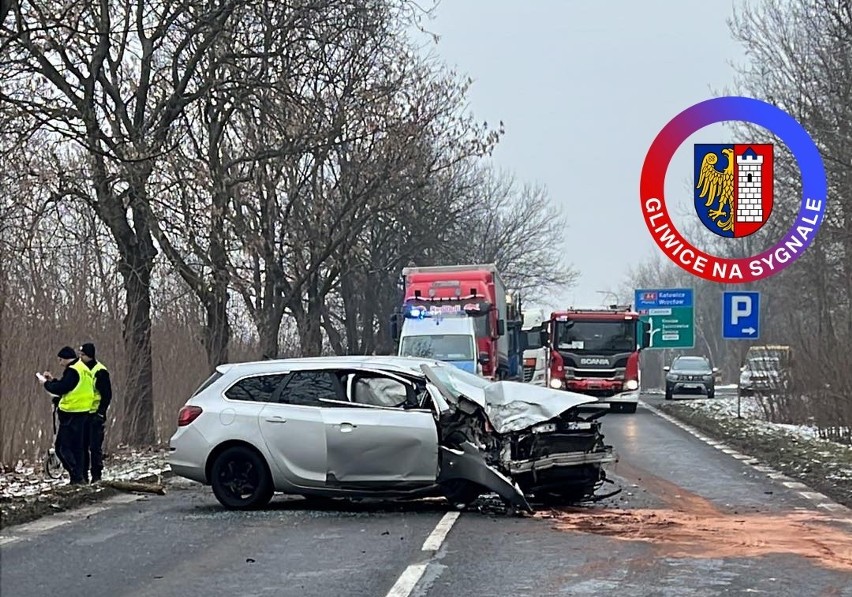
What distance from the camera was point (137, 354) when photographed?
22234 mm

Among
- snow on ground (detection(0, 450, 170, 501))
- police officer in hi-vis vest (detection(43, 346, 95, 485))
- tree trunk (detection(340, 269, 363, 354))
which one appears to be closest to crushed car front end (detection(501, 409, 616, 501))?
snow on ground (detection(0, 450, 170, 501))

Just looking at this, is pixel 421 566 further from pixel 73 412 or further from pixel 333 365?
pixel 73 412

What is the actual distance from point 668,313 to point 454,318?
63.5ft

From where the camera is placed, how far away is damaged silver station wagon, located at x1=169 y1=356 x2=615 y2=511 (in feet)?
41.9

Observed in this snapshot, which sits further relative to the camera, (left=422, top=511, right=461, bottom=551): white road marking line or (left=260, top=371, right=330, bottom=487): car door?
(left=260, top=371, right=330, bottom=487): car door

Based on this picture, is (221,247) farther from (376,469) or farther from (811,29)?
(811,29)

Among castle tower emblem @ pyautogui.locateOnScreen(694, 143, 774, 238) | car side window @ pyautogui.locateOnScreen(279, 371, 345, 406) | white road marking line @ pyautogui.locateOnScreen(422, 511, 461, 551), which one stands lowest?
white road marking line @ pyautogui.locateOnScreen(422, 511, 461, 551)

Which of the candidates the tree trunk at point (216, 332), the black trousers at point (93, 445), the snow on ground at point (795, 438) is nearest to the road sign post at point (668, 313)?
the snow on ground at point (795, 438)

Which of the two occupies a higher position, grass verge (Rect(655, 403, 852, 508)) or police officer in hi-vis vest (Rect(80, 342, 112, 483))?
police officer in hi-vis vest (Rect(80, 342, 112, 483))

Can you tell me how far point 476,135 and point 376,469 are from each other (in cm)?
2332

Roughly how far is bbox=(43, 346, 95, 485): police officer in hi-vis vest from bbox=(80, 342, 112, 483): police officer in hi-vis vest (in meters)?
0.12

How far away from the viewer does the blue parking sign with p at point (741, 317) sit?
2631cm

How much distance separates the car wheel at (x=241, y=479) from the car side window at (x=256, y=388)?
0.57 meters

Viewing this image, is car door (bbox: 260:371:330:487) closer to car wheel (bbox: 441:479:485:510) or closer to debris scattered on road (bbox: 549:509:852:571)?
car wheel (bbox: 441:479:485:510)
